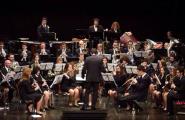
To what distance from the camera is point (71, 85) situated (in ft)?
52.4

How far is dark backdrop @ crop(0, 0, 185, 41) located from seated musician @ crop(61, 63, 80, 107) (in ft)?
27.4

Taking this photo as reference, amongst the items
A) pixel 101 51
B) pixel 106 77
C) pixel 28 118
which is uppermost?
pixel 101 51

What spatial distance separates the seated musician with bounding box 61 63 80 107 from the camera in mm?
15711

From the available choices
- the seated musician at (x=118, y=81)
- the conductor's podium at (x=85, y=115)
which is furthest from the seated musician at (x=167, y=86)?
the conductor's podium at (x=85, y=115)

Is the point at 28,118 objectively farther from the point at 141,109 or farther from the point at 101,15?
the point at 101,15

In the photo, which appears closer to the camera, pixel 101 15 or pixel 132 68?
pixel 132 68

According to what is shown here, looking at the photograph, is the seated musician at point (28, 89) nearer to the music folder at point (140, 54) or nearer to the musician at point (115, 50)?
the musician at point (115, 50)

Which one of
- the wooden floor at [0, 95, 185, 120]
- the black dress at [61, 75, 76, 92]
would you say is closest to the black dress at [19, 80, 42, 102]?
the wooden floor at [0, 95, 185, 120]

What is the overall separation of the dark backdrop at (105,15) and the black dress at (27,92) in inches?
408

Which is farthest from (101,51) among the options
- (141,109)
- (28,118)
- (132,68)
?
(28,118)

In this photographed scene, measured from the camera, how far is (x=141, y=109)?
15.2 meters

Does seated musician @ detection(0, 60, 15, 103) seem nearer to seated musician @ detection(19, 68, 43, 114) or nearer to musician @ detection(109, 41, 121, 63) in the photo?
seated musician @ detection(19, 68, 43, 114)

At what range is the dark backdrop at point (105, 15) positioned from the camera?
24.4 m

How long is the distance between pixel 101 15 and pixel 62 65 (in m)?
8.68
